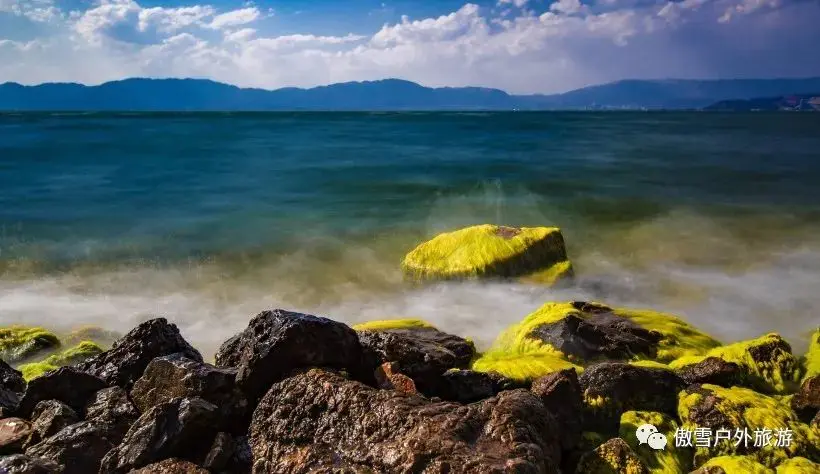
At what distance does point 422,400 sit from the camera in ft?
17.4

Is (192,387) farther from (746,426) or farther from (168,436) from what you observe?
(746,426)

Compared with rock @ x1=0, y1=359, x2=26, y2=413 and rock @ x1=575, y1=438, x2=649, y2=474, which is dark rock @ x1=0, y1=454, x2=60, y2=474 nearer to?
rock @ x1=0, y1=359, x2=26, y2=413

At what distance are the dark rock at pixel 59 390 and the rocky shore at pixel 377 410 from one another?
1cm

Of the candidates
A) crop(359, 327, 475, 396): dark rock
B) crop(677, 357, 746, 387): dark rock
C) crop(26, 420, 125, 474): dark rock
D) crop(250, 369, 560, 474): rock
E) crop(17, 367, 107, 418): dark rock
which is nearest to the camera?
crop(250, 369, 560, 474): rock

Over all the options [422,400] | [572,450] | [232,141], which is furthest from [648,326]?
[232,141]

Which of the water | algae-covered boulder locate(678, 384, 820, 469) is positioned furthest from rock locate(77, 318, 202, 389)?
algae-covered boulder locate(678, 384, 820, 469)

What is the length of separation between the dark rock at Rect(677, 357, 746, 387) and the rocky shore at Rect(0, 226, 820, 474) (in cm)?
3

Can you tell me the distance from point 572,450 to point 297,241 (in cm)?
1723

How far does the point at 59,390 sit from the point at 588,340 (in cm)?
681

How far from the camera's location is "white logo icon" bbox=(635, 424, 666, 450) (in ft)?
20.0

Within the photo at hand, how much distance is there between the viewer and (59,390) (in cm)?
630

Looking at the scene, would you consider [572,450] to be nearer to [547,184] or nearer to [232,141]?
[547,184]

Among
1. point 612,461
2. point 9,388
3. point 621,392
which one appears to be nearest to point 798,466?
point 621,392

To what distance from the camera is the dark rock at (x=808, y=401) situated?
22.2ft
